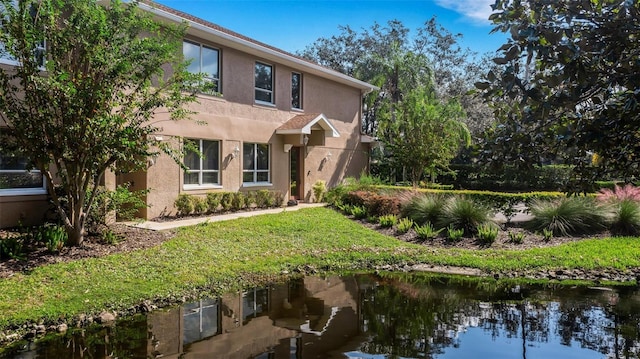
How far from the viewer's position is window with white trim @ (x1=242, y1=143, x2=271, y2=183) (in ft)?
59.2

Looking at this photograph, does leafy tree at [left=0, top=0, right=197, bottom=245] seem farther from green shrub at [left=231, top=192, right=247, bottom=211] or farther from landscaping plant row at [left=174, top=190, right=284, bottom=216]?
green shrub at [left=231, top=192, right=247, bottom=211]

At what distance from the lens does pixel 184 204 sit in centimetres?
1477

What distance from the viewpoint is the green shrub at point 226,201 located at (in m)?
16.1

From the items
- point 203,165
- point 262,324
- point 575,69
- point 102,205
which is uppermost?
point 575,69

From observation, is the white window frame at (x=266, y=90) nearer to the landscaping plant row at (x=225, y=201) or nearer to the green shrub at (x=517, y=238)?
the landscaping plant row at (x=225, y=201)

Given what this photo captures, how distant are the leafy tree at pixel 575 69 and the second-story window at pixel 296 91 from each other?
682 inches

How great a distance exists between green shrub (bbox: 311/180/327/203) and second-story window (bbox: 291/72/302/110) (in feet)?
11.5

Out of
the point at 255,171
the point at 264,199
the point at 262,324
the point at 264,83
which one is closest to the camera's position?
the point at 262,324

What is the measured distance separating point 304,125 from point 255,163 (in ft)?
8.28

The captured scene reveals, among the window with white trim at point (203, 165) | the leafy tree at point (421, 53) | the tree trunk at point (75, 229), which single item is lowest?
→ the tree trunk at point (75, 229)

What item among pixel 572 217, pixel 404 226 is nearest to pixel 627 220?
pixel 572 217

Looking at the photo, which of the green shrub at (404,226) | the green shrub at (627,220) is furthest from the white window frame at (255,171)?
the green shrub at (627,220)

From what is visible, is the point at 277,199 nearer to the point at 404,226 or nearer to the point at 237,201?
the point at 237,201

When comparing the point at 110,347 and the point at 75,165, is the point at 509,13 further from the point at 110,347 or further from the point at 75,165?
the point at 75,165
